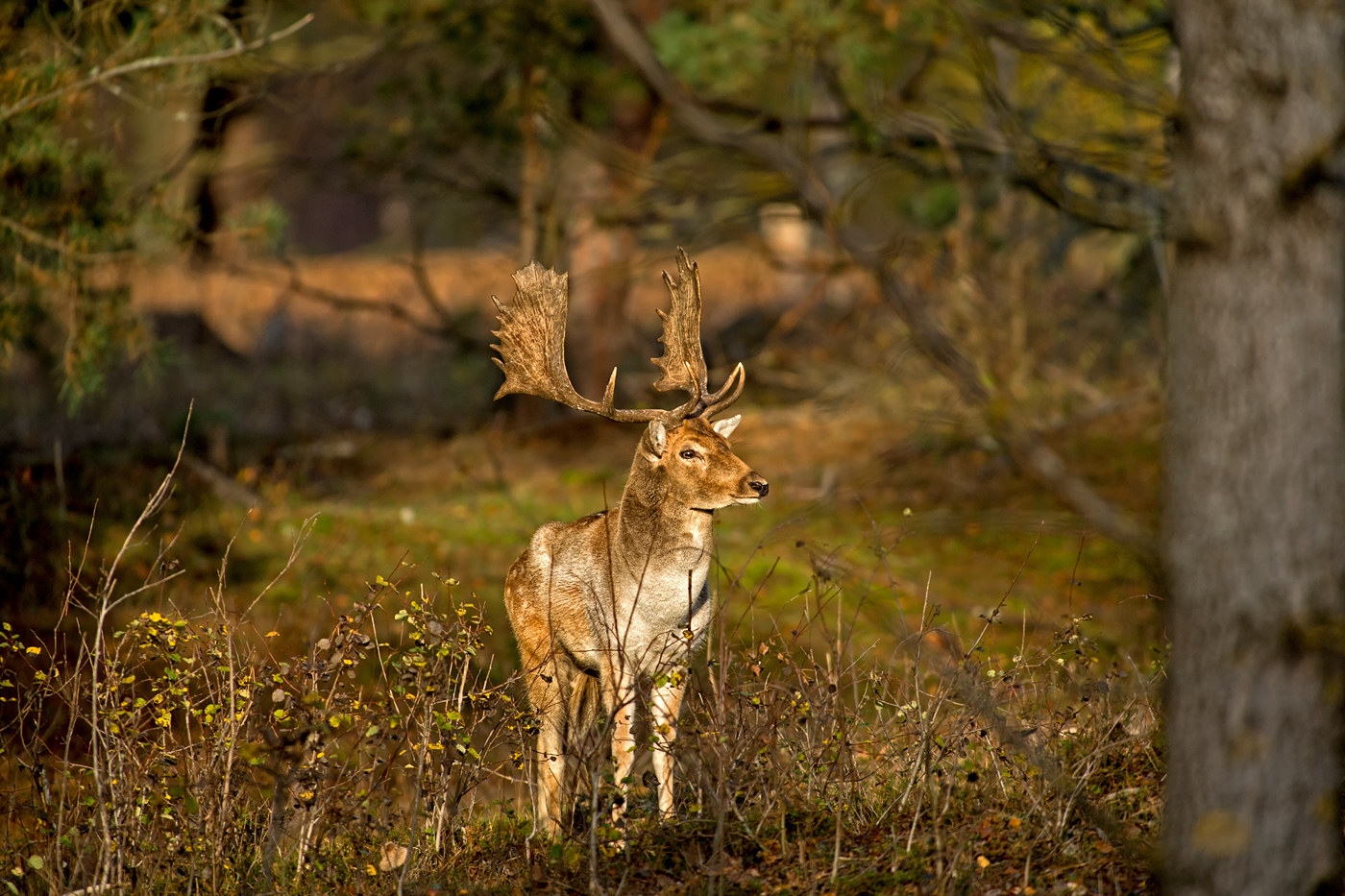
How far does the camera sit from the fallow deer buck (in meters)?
6.31

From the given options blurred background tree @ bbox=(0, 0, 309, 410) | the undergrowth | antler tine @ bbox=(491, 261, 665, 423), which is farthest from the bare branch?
the undergrowth

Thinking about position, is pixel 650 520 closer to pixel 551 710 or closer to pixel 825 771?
pixel 551 710

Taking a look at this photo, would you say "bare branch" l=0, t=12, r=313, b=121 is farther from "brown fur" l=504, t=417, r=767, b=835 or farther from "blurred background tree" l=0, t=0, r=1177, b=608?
"brown fur" l=504, t=417, r=767, b=835

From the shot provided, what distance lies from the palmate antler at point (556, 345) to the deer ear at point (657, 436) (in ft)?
0.27

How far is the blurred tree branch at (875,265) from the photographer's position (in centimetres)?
232

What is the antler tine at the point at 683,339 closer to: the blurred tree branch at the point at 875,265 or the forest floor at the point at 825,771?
the forest floor at the point at 825,771

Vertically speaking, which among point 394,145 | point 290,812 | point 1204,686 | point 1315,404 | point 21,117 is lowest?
point 290,812

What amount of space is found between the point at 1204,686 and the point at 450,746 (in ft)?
11.2

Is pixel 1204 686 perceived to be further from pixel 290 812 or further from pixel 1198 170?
pixel 290 812

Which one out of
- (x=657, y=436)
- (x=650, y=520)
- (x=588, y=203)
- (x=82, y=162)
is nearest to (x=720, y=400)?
(x=657, y=436)

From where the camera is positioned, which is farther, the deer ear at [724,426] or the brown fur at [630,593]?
the deer ear at [724,426]

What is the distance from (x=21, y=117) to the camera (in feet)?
29.0

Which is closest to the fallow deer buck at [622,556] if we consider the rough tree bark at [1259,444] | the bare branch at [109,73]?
the bare branch at [109,73]

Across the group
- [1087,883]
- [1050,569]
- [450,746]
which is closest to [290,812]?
[450,746]
